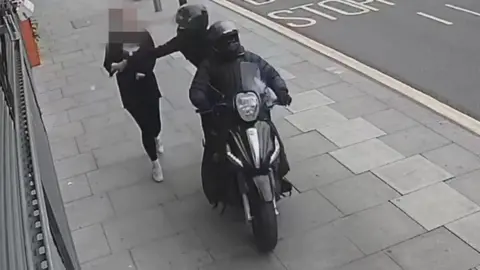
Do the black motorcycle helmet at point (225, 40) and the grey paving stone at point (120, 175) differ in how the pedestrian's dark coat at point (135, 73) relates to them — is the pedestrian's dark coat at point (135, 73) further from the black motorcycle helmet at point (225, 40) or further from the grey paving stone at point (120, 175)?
the black motorcycle helmet at point (225, 40)

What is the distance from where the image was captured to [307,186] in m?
4.71

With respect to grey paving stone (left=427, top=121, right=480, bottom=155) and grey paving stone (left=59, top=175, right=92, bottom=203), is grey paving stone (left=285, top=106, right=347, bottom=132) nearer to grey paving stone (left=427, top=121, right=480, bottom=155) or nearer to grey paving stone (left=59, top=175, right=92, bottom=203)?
grey paving stone (left=427, top=121, right=480, bottom=155)

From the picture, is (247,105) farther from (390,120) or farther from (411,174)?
(390,120)

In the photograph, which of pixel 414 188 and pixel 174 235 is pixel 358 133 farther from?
pixel 174 235

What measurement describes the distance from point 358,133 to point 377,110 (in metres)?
0.64

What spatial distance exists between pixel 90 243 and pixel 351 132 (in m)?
2.64

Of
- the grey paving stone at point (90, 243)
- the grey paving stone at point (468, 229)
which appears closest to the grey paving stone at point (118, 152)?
the grey paving stone at point (90, 243)

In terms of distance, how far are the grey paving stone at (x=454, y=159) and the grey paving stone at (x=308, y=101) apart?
1.59 meters

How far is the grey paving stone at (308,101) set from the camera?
6277mm

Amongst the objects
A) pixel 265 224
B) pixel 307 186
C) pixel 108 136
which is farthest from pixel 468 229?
pixel 108 136

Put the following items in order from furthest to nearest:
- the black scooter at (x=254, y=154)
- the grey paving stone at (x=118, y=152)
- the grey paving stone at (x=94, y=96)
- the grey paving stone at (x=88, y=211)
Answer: the grey paving stone at (x=94, y=96) → the grey paving stone at (x=118, y=152) → the grey paving stone at (x=88, y=211) → the black scooter at (x=254, y=154)

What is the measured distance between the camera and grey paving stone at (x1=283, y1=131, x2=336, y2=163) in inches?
206

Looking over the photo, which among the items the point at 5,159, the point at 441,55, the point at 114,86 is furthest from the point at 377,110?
the point at 5,159

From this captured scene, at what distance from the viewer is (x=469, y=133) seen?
5.38 metres
